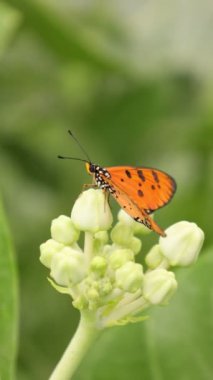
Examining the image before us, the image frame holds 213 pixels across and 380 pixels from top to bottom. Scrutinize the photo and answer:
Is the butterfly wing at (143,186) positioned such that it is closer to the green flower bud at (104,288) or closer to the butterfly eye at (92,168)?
the butterfly eye at (92,168)

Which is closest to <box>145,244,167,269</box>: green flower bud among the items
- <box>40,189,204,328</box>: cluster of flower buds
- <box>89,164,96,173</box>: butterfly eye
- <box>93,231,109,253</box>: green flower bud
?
<box>40,189,204,328</box>: cluster of flower buds

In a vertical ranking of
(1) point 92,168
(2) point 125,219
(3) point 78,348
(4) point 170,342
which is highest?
(1) point 92,168

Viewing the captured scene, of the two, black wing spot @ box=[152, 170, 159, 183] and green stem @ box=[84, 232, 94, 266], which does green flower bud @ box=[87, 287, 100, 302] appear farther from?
black wing spot @ box=[152, 170, 159, 183]

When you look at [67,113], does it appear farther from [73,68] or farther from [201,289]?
[201,289]

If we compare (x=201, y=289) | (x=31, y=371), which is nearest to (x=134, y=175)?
(x=201, y=289)

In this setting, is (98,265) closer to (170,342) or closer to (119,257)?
(119,257)

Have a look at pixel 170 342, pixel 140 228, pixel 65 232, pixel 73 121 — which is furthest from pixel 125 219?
pixel 73 121

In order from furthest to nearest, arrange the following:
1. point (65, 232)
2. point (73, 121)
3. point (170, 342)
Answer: point (73, 121) → point (170, 342) → point (65, 232)
